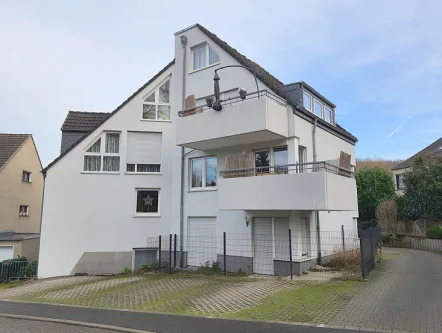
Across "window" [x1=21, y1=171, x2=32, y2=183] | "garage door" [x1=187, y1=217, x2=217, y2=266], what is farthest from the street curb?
"window" [x1=21, y1=171, x2=32, y2=183]

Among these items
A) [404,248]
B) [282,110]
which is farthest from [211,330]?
[404,248]

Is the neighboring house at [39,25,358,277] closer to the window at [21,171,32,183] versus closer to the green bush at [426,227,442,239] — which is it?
the green bush at [426,227,442,239]

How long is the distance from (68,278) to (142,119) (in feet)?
26.4

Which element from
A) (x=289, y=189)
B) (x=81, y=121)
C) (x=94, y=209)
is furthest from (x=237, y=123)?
(x=81, y=121)

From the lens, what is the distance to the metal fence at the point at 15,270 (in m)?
15.8

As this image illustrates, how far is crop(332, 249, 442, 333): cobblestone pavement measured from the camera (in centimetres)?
686

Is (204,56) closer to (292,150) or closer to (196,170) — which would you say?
(196,170)

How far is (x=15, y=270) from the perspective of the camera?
52.3 feet

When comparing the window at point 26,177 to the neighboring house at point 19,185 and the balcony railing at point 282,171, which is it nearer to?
the neighboring house at point 19,185

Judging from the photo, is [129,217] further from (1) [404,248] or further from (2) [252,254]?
(1) [404,248]

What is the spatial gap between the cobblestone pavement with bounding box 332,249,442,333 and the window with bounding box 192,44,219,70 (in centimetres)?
1148

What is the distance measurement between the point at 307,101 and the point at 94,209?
36.4ft

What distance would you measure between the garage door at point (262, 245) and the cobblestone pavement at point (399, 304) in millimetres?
3829

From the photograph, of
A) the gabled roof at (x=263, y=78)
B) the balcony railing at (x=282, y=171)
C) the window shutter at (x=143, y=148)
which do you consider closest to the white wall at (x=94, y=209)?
the window shutter at (x=143, y=148)
